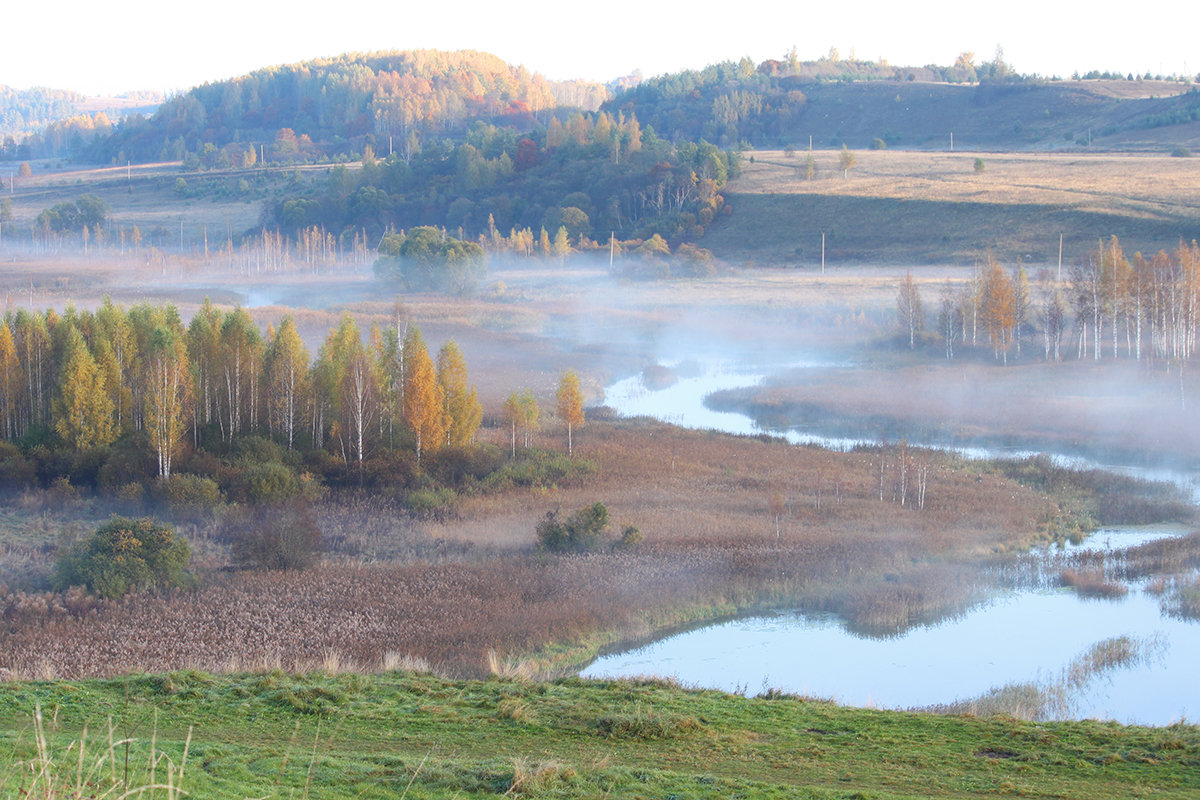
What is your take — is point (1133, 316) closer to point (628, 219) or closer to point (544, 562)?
point (544, 562)

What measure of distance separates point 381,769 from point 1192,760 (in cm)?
788

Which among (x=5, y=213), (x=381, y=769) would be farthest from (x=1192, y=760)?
(x=5, y=213)

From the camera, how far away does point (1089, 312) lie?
51.2 meters

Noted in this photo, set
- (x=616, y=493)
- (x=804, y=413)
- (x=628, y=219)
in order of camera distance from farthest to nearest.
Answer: (x=628, y=219) < (x=804, y=413) < (x=616, y=493)

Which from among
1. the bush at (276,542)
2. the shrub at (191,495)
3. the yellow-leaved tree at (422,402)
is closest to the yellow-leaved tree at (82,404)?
the shrub at (191,495)

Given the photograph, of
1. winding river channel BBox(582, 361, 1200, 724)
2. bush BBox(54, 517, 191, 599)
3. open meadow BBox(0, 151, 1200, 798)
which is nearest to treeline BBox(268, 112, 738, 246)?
open meadow BBox(0, 151, 1200, 798)

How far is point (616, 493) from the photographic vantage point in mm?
31078

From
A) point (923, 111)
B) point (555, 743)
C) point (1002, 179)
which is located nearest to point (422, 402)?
point (555, 743)

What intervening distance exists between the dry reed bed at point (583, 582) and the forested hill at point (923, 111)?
88.0 m

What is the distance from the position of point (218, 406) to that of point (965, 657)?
78.2 feet

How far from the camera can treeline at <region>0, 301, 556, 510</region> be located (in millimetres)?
30156

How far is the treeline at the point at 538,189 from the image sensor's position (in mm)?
110188

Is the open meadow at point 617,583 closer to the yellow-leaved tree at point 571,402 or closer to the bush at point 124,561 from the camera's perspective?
the bush at point 124,561

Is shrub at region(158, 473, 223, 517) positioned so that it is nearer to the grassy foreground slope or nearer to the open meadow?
the open meadow
